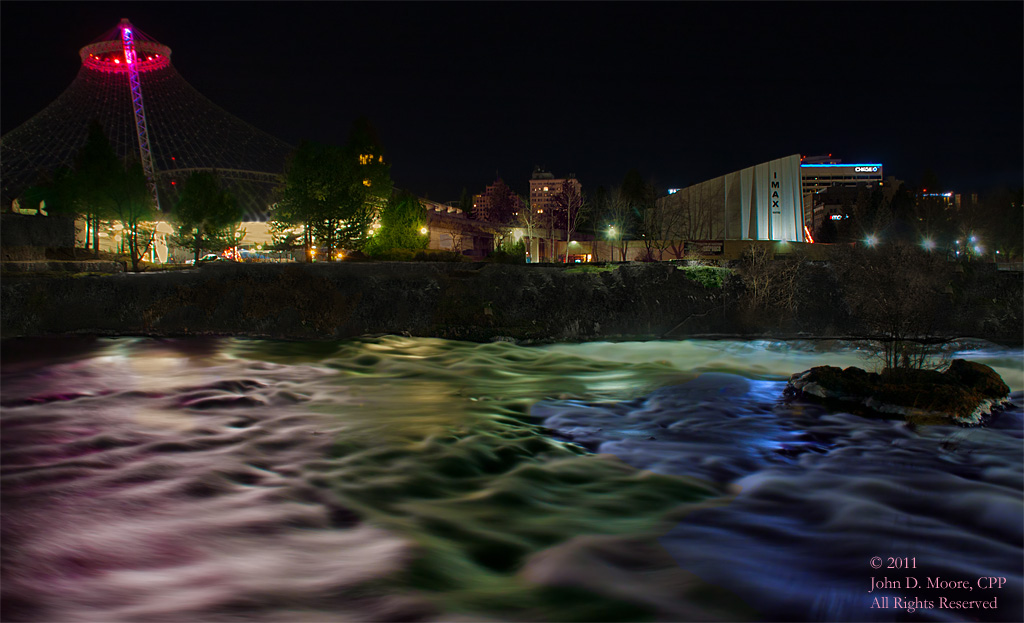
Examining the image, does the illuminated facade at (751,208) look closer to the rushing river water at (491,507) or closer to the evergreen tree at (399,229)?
the evergreen tree at (399,229)

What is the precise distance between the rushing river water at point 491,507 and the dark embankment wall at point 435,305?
29.7ft

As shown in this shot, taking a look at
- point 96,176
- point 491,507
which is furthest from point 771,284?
point 96,176

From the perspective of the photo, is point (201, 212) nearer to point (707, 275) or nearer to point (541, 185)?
point (707, 275)

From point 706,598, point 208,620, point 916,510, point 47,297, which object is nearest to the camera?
point 208,620

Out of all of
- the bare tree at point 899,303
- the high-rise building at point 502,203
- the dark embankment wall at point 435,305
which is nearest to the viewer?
the bare tree at point 899,303

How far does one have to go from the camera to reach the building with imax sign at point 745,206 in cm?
5762

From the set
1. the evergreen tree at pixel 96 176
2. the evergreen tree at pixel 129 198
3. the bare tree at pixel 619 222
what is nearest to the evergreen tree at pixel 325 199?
the evergreen tree at pixel 129 198

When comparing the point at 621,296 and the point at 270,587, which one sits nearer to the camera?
the point at 270,587

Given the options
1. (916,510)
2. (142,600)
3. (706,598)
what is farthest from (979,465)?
(142,600)

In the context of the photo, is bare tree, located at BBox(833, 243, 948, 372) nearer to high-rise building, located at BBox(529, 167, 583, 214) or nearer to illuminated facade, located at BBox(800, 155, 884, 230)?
high-rise building, located at BBox(529, 167, 583, 214)

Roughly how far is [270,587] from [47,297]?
23576mm

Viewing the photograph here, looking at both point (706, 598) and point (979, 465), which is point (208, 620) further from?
point (979, 465)

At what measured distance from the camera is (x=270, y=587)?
533cm

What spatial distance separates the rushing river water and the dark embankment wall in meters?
9.06
